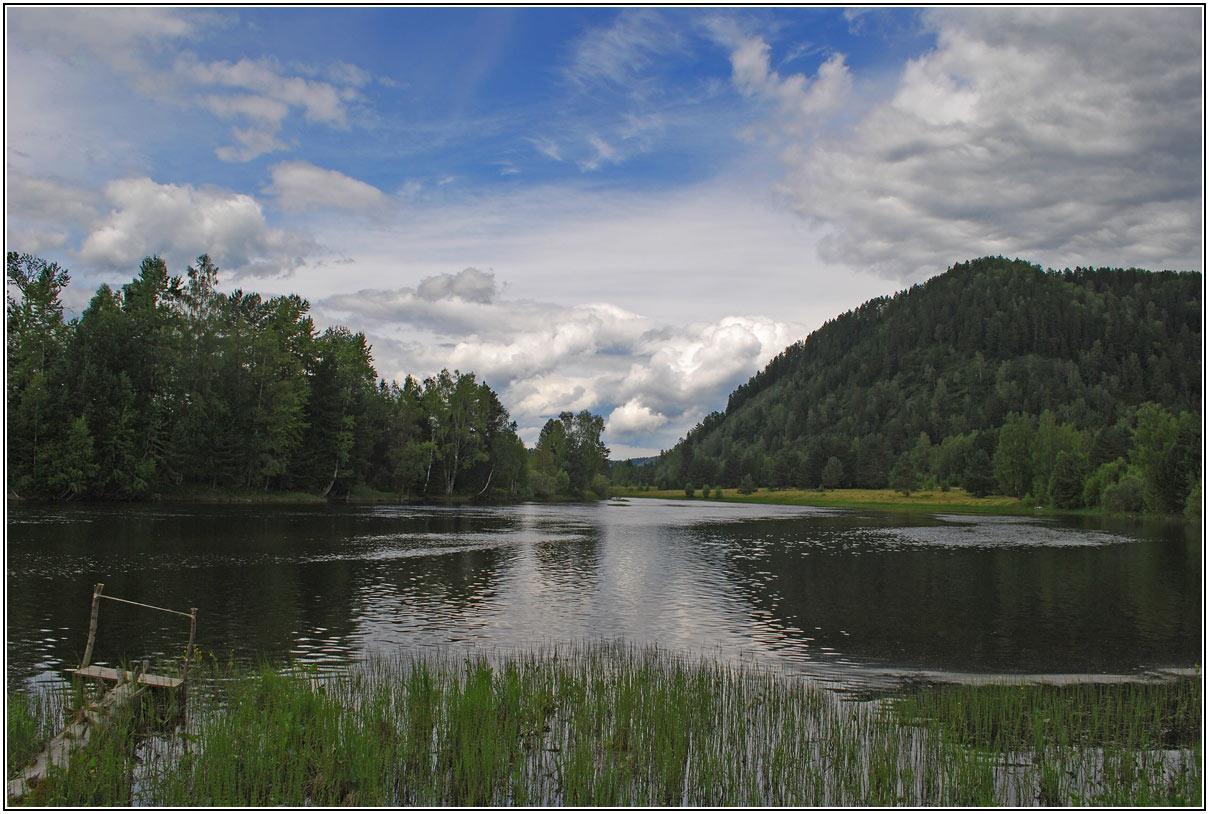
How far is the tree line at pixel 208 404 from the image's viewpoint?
8906 cm

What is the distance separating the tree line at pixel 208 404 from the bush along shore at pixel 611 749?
7981 centimetres

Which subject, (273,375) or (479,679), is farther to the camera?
(273,375)

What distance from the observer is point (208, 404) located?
104 metres

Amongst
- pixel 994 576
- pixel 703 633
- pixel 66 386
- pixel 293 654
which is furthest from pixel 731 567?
pixel 66 386

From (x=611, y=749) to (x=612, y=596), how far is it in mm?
23371

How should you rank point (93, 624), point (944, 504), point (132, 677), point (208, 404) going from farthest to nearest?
point (944, 504), point (208, 404), point (132, 677), point (93, 624)

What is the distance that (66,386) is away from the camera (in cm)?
9044

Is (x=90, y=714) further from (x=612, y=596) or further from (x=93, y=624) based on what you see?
(x=612, y=596)

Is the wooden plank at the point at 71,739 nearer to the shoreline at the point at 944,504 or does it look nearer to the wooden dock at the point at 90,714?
the wooden dock at the point at 90,714

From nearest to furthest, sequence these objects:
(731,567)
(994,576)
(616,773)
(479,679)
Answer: (616,773) < (479,679) < (994,576) < (731,567)

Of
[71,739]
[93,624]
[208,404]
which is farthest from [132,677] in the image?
[208,404]

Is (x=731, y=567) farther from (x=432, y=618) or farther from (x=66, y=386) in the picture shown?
(x=66, y=386)

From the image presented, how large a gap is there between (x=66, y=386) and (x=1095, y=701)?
99.7 m

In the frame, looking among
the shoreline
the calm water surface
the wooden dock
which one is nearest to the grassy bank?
the shoreline
